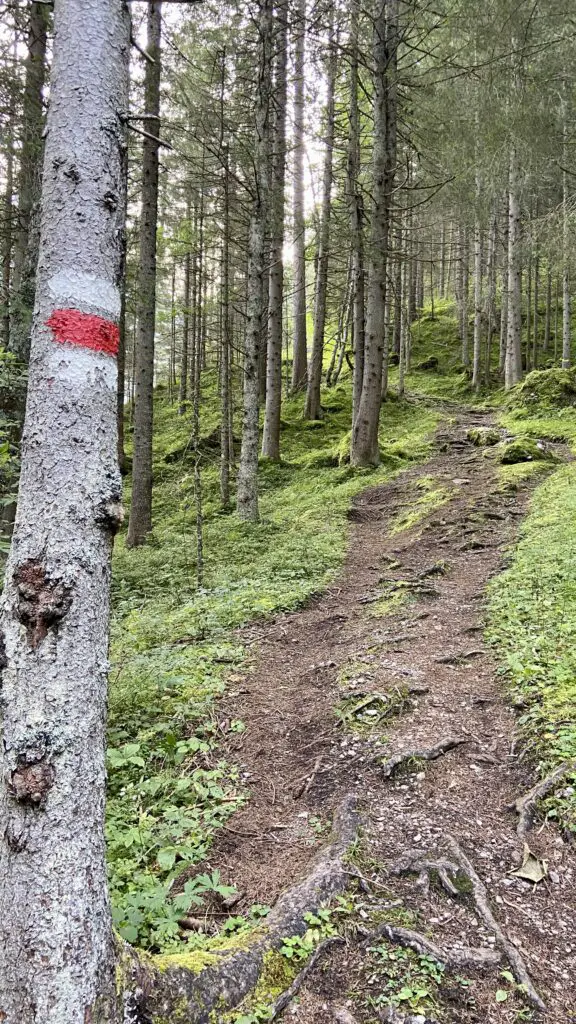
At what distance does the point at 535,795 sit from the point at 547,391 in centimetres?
1589

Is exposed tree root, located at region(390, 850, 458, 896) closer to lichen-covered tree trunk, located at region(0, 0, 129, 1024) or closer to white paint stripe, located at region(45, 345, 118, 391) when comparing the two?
lichen-covered tree trunk, located at region(0, 0, 129, 1024)

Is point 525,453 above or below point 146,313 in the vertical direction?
below

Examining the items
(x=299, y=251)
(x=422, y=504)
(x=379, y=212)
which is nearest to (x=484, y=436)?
(x=422, y=504)

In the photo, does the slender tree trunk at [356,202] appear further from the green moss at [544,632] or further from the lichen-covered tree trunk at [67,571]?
the lichen-covered tree trunk at [67,571]

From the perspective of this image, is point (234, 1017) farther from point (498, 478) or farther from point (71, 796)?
point (498, 478)

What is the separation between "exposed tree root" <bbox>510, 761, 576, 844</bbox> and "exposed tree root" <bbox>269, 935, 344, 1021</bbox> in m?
1.20

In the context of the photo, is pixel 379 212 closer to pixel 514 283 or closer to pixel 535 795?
pixel 514 283

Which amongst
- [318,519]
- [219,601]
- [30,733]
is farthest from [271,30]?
[30,733]

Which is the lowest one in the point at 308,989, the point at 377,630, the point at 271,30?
the point at 308,989

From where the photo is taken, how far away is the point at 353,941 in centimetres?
231

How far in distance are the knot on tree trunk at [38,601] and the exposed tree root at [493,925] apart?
2200 millimetres

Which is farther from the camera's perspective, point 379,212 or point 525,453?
point 379,212

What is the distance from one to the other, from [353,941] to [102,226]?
286cm

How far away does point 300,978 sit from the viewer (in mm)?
2146
